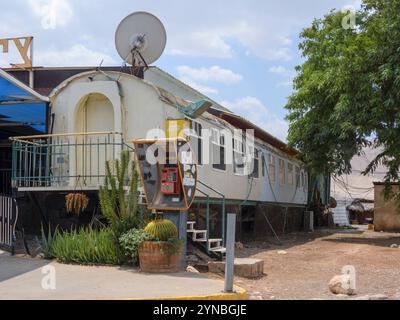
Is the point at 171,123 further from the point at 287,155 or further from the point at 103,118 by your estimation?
the point at 287,155

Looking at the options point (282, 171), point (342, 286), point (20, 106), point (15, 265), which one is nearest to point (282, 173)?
point (282, 171)

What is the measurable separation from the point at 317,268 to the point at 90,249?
479cm

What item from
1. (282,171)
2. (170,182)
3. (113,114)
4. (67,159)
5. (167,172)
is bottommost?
(170,182)

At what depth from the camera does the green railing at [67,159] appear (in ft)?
38.8

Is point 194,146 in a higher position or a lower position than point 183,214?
higher

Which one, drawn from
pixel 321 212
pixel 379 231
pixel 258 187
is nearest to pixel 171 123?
pixel 258 187

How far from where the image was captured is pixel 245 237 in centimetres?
1802

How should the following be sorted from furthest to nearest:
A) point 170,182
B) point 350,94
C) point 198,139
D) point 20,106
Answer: point 350,94, point 198,139, point 20,106, point 170,182

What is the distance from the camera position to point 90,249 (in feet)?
33.1

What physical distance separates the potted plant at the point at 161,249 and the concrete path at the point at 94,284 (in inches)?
9.9

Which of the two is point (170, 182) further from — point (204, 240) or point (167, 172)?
point (204, 240)

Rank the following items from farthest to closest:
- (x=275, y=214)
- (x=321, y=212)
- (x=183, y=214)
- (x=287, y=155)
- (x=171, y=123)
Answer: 1. (x=321, y=212)
2. (x=287, y=155)
3. (x=275, y=214)
4. (x=171, y=123)
5. (x=183, y=214)

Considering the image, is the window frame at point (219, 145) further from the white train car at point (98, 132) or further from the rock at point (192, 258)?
the rock at point (192, 258)
